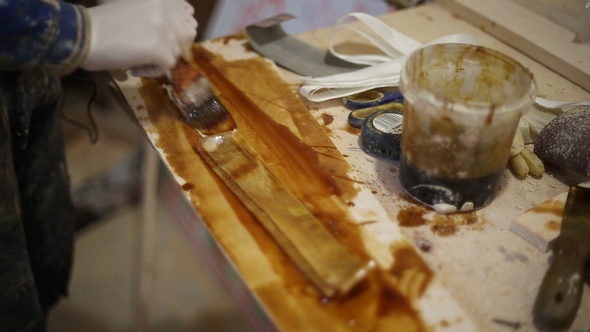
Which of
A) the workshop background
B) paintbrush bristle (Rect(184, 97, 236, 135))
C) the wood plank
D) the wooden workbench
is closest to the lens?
the wooden workbench

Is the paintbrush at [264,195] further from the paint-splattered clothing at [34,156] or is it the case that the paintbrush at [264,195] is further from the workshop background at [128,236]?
the workshop background at [128,236]

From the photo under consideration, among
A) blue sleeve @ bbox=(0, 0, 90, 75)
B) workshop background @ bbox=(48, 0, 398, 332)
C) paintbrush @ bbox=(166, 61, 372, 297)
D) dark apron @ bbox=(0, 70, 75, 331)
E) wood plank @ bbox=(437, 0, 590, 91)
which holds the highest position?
wood plank @ bbox=(437, 0, 590, 91)

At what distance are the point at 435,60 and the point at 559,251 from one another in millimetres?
340

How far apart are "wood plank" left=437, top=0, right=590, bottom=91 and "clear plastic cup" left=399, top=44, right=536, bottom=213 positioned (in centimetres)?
37

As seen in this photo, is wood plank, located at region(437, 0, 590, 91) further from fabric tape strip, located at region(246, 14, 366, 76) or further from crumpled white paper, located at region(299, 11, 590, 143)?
fabric tape strip, located at region(246, 14, 366, 76)

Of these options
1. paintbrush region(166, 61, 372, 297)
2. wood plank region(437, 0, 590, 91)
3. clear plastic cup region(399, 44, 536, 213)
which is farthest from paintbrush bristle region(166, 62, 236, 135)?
wood plank region(437, 0, 590, 91)

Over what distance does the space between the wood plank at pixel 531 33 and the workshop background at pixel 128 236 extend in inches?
16.6

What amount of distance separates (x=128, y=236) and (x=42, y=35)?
1389 mm

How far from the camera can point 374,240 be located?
2.56ft

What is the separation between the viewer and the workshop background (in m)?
1.70

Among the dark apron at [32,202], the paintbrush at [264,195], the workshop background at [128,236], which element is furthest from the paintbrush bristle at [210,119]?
the workshop background at [128,236]

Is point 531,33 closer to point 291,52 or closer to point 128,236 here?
point 291,52

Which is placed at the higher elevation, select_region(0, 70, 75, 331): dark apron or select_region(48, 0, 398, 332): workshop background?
select_region(0, 70, 75, 331): dark apron

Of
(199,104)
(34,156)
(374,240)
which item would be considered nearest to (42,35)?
(199,104)
